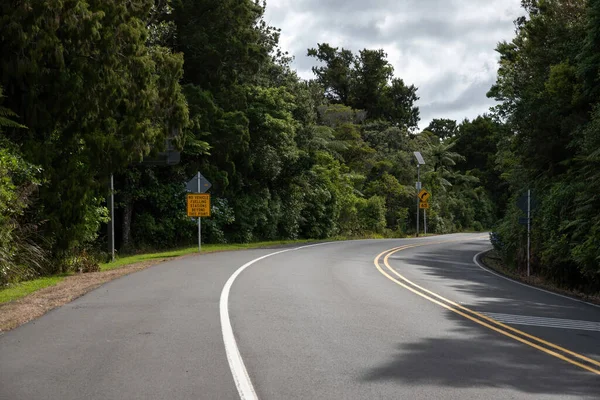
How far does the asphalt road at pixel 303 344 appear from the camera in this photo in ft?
21.1

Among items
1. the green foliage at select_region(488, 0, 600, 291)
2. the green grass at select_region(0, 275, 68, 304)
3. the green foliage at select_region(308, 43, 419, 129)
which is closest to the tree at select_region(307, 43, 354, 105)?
the green foliage at select_region(308, 43, 419, 129)

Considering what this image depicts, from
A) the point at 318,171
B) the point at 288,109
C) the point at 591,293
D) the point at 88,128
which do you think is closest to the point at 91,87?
the point at 88,128

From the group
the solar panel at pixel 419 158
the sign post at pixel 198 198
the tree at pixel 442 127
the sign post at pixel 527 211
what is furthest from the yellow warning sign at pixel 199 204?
the tree at pixel 442 127

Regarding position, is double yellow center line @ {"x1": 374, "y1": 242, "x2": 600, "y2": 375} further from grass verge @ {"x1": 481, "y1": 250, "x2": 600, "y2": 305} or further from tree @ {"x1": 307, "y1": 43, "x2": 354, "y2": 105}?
tree @ {"x1": 307, "y1": 43, "x2": 354, "y2": 105}

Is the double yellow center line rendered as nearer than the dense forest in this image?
Yes

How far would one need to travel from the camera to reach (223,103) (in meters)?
33.6

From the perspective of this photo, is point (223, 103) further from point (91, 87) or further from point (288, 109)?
point (91, 87)

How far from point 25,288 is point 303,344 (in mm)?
8197

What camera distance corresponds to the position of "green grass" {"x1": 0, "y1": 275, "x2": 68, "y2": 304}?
499 inches

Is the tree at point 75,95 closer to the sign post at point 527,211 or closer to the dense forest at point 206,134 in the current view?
the dense forest at point 206,134

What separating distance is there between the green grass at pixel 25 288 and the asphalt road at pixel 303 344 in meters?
1.50

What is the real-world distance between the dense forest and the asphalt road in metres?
3.94

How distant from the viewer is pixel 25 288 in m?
14.0

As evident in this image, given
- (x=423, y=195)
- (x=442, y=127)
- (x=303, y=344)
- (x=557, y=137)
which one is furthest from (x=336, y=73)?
(x=303, y=344)
